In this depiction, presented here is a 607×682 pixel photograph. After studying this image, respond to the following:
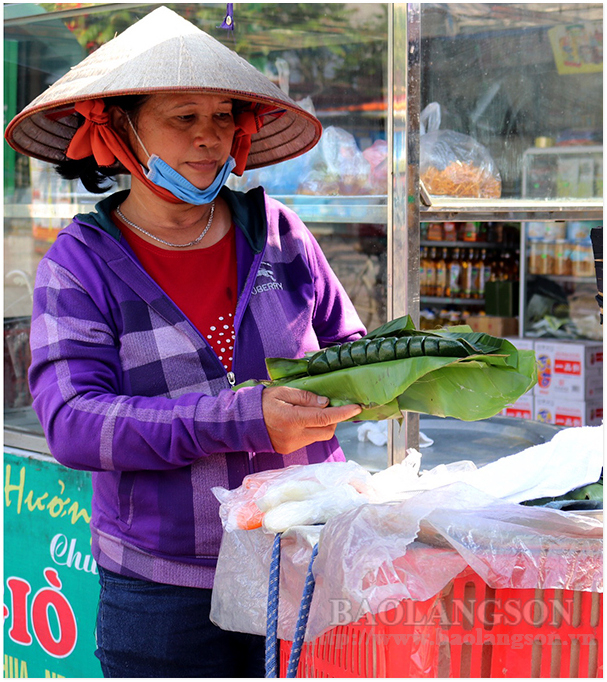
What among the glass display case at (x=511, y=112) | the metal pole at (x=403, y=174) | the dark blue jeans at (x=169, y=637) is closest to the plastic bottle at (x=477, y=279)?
the glass display case at (x=511, y=112)

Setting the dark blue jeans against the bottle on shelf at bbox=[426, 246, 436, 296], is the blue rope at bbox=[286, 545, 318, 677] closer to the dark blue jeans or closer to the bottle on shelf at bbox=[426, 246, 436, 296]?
the dark blue jeans

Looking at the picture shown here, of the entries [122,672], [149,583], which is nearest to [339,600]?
[149,583]

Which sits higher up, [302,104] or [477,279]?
[302,104]

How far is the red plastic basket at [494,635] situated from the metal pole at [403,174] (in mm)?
975

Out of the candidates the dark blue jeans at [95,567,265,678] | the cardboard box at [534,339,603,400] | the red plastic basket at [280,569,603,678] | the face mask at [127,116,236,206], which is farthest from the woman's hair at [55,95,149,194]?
the cardboard box at [534,339,603,400]

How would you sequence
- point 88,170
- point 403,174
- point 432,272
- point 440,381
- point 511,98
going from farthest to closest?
point 432,272 → point 511,98 → point 403,174 → point 88,170 → point 440,381

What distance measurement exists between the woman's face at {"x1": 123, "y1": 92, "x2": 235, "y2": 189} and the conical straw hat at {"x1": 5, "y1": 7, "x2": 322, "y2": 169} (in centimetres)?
6

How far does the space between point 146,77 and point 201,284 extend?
1.34ft

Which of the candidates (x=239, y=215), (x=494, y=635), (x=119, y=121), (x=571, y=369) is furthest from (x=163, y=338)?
(x=571, y=369)

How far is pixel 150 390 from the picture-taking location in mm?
1482

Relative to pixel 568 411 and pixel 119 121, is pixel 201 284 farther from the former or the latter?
pixel 568 411

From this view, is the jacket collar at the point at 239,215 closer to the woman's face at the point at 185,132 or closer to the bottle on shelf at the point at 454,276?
the woman's face at the point at 185,132

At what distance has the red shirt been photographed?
154cm

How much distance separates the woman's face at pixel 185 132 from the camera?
1523 mm
